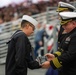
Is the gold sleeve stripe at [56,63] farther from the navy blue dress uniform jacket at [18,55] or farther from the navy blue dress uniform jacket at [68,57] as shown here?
the navy blue dress uniform jacket at [18,55]

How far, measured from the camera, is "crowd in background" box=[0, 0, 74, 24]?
15031 mm

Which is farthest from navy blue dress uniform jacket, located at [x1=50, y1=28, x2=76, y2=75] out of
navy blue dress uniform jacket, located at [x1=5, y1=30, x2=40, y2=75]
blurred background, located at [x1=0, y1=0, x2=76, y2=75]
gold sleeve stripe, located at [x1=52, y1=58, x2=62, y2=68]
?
blurred background, located at [x1=0, y1=0, x2=76, y2=75]

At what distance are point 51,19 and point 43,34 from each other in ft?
2.05

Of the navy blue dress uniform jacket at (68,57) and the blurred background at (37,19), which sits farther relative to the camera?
the blurred background at (37,19)

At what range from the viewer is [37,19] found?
13.7 metres

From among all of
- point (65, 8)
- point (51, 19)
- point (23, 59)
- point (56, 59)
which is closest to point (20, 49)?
point (23, 59)

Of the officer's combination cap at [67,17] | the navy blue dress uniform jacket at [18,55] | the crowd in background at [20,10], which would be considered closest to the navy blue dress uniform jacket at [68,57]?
the officer's combination cap at [67,17]

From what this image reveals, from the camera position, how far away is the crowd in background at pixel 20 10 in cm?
1503

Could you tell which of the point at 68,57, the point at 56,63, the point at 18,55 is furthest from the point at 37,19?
the point at 68,57

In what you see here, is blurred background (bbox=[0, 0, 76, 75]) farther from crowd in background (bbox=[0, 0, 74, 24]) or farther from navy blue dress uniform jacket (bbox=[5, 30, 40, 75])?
navy blue dress uniform jacket (bbox=[5, 30, 40, 75])

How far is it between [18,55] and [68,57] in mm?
878

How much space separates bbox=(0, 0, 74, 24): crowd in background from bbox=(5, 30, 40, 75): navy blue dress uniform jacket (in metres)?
9.48

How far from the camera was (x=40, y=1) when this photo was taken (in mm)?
16125

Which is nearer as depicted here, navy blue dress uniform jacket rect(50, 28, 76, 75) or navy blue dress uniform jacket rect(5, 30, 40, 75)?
navy blue dress uniform jacket rect(50, 28, 76, 75)
